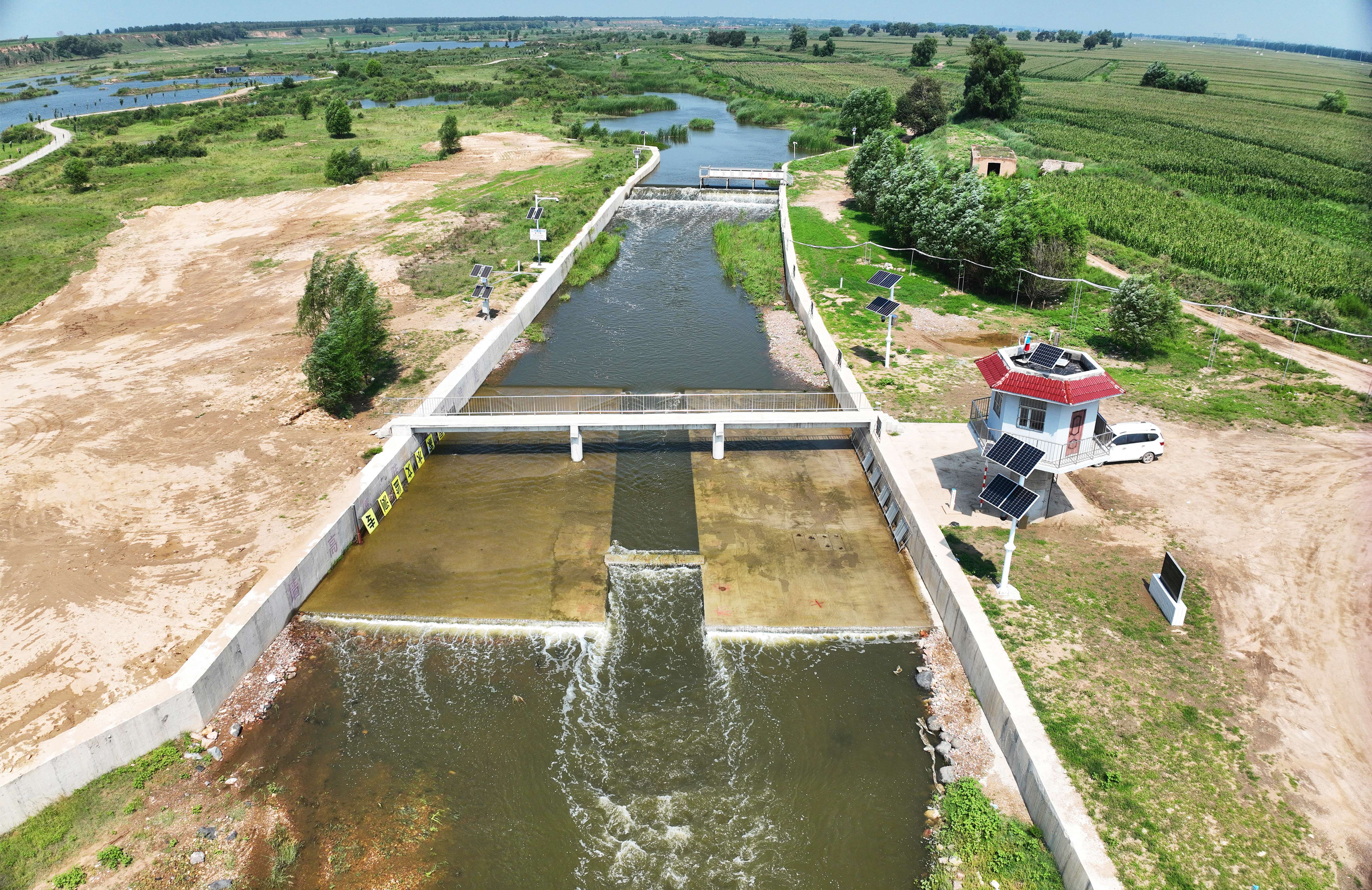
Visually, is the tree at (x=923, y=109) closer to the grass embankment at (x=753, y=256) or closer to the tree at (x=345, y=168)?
the grass embankment at (x=753, y=256)

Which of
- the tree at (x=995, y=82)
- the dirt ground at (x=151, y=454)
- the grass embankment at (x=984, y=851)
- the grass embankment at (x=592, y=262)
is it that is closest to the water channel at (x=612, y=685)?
the grass embankment at (x=984, y=851)

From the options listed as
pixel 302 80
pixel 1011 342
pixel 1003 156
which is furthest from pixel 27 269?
pixel 302 80

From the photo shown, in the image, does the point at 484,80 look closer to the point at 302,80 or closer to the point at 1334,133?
the point at 302,80

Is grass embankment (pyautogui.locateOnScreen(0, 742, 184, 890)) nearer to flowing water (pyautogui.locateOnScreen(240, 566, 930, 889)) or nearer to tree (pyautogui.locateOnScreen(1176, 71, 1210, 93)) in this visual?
flowing water (pyautogui.locateOnScreen(240, 566, 930, 889))

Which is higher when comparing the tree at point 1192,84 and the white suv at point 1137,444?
the tree at point 1192,84

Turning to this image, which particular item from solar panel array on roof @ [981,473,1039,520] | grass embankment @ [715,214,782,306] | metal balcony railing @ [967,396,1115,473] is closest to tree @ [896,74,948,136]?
grass embankment @ [715,214,782,306]

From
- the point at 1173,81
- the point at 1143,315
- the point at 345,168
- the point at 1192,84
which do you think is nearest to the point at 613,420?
the point at 1143,315
